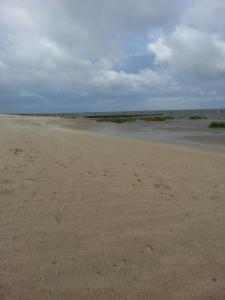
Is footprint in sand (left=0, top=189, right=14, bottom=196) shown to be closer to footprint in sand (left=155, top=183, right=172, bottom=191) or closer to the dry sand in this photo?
the dry sand

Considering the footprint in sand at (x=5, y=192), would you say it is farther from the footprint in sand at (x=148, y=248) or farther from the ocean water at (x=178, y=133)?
the ocean water at (x=178, y=133)

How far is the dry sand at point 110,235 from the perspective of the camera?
286 cm

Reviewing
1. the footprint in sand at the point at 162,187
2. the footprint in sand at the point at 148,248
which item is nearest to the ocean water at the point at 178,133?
the footprint in sand at the point at 162,187

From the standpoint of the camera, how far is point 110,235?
385 centimetres

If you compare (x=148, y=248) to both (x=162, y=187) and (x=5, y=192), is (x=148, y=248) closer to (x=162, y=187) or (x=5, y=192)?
(x=162, y=187)

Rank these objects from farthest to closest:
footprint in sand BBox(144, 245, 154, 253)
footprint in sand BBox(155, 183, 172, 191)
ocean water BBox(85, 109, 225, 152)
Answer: ocean water BBox(85, 109, 225, 152), footprint in sand BBox(155, 183, 172, 191), footprint in sand BBox(144, 245, 154, 253)

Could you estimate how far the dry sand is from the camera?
286cm

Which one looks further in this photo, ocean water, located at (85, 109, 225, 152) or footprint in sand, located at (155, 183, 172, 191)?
ocean water, located at (85, 109, 225, 152)

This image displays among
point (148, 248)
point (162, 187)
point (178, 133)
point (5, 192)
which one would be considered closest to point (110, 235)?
point (148, 248)

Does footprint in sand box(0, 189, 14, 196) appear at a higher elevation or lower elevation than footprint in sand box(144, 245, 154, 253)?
higher

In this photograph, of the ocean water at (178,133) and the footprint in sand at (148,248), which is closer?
the footprint in sand at (148,248)

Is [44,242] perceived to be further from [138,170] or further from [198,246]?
[138,170]

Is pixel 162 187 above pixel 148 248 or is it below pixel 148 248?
above

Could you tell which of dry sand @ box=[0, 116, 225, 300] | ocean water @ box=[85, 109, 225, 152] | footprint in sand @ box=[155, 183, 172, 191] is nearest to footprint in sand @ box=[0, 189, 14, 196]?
dry sand @ box=[0, 116, 225, 300]
